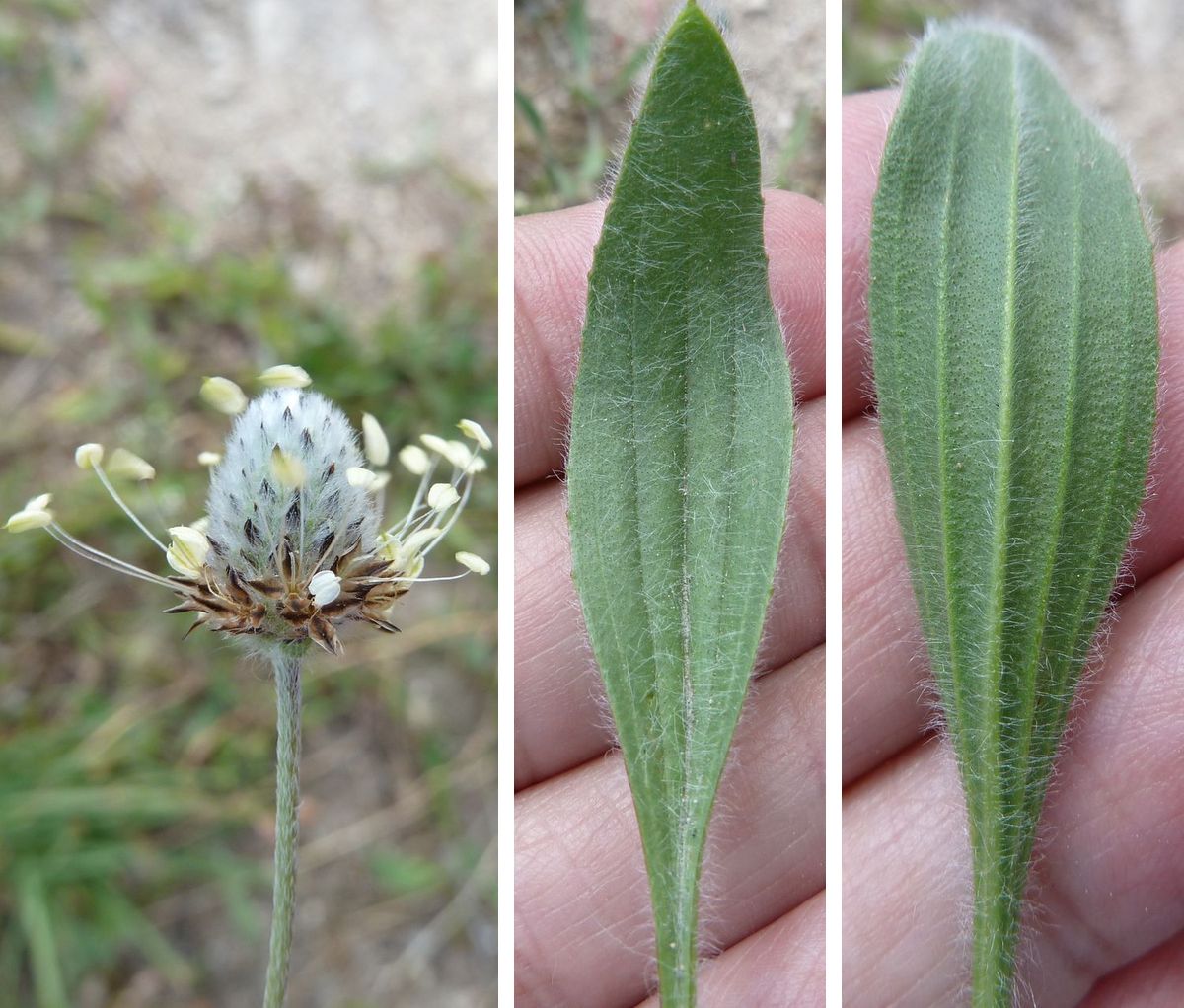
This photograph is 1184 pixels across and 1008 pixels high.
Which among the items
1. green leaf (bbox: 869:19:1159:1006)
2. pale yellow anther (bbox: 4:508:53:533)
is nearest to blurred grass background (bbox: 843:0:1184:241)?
green leaf (bbox: 869:19:1159:1006)

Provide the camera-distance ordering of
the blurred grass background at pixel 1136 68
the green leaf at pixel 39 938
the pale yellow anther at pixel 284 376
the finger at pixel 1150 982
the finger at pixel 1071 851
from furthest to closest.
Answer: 1. the green leaf at pixel 39 938
2. the blurred grass background at pixel 1136 68
3. the finger at pixel 1150 982
4. the finger at pixel 1071 851
5. the pale yellow anther at pixel 284 376

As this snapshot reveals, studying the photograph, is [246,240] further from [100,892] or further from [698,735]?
[698,735]

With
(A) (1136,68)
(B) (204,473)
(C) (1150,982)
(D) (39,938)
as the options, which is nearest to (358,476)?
(B) (204,473)

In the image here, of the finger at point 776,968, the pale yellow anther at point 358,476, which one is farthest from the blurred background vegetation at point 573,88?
the finger at point 776,968

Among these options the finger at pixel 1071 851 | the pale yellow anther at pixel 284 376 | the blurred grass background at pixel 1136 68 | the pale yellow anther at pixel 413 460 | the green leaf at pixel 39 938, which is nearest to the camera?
the pale yellow anther at pixel 284 376

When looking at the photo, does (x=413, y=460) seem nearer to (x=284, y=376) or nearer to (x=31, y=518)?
(x=284, y=376)

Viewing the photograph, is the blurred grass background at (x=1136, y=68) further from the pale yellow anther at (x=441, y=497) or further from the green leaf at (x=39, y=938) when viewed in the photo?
the green leaf at (x=39, y=938)
